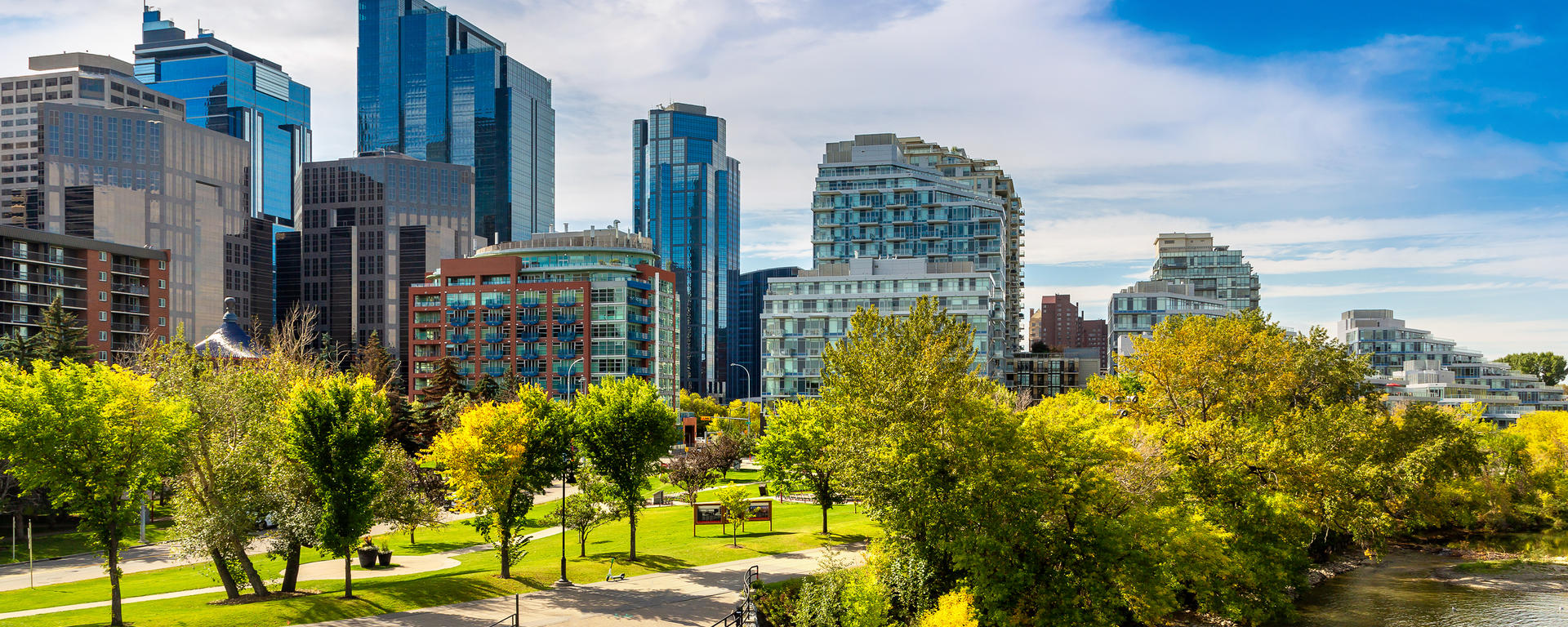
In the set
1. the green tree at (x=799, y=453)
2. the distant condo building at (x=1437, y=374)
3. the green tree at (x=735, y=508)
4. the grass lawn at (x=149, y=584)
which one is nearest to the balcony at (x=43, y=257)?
the grass lawn at (x=149, y=584)

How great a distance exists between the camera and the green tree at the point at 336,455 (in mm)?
39156

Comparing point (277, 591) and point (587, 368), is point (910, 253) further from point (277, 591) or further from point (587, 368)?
point (277, 591)

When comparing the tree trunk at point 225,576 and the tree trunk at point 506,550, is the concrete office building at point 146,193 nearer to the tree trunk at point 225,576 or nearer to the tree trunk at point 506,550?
the tree trunk at point 225,576

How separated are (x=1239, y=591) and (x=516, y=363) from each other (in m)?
112

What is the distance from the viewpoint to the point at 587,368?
13600 centimetres

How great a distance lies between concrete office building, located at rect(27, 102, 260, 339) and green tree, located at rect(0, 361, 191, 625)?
162 metres

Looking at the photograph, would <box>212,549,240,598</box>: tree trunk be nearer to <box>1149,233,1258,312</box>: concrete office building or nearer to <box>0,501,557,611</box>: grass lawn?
<box>0,501,557,611</box>: grass lawn

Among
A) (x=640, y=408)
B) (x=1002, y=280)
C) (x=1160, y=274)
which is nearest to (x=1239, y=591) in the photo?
(x=640, y=408)

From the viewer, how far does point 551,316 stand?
138 metres

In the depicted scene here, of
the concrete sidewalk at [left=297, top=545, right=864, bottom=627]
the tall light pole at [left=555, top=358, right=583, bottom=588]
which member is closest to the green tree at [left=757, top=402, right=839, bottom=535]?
the concrete sidewalk at [left=297, top=545, right=864, bottom=627]

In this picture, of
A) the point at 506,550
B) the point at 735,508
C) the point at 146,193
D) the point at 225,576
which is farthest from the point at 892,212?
the point at 146,193

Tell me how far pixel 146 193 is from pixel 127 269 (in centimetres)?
7474

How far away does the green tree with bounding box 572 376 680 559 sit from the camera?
4697 centimetres

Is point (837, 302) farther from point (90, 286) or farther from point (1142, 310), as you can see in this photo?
point (90, 286)
